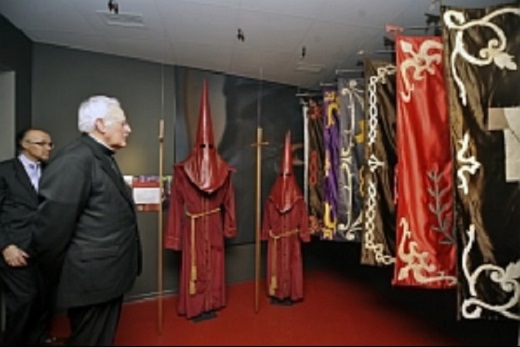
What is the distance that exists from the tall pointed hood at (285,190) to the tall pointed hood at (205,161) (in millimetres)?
266

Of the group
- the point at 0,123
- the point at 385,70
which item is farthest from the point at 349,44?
the point at 0,123

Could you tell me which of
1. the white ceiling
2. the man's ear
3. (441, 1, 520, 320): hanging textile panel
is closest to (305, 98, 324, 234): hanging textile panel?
the white ceiling

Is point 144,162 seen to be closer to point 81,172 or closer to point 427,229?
point 81,172

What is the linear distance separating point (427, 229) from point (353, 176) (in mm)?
393

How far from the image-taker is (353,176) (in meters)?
1.12

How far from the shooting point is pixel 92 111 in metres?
0.62

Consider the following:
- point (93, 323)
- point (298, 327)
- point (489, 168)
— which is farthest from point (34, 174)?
point (489, 168)

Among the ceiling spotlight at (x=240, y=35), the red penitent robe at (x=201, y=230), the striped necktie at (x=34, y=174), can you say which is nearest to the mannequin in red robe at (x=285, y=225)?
the red penitent robe at (x=201, y=230)

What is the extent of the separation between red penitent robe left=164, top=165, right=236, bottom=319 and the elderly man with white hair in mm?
422

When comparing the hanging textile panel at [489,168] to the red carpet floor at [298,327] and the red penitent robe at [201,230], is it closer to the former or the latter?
the red carpet floor at [298,327]

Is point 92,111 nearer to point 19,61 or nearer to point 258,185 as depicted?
point 19,61

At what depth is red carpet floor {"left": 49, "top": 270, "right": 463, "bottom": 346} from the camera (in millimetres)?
550

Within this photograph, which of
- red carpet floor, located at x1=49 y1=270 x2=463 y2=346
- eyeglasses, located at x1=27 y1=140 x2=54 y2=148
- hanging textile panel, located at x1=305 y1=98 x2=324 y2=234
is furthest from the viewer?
hanging textile panel, located at x1=305 y1=98 x2=324 y2=234

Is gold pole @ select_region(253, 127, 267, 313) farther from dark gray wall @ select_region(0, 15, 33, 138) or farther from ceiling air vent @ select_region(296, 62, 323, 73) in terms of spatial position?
dark gray wall @ select_region(0, 15, 33, 138)
